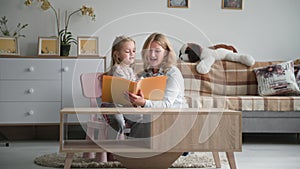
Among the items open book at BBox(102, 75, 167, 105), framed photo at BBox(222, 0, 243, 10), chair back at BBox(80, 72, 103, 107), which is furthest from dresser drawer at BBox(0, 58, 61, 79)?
open book at BBox(102, 75, 167, 105)

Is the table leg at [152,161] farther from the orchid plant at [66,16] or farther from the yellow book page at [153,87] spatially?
the orchid plant at [66,16]

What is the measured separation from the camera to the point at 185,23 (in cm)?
470

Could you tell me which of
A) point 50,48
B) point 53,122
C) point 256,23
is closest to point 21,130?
point 53,122

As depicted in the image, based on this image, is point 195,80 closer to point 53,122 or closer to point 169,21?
point 169,21

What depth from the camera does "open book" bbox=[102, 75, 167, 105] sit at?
2365mm

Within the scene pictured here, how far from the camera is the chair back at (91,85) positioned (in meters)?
3.25

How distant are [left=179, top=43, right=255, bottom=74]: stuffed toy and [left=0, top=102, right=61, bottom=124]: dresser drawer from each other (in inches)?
47.8

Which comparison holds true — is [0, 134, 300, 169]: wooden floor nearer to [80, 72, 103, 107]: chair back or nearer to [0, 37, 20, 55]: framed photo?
[80, 72, 103, 107]: chair back

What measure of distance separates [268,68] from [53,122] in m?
1.88

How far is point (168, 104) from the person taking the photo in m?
2.60

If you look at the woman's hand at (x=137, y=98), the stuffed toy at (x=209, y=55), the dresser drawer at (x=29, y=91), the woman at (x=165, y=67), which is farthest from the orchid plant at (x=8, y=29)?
the woman's hand at (x=137, y=98)

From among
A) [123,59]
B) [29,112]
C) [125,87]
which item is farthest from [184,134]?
[29,112]

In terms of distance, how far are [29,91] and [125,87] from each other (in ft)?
6.40

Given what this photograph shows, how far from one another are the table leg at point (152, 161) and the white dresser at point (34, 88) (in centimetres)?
186
